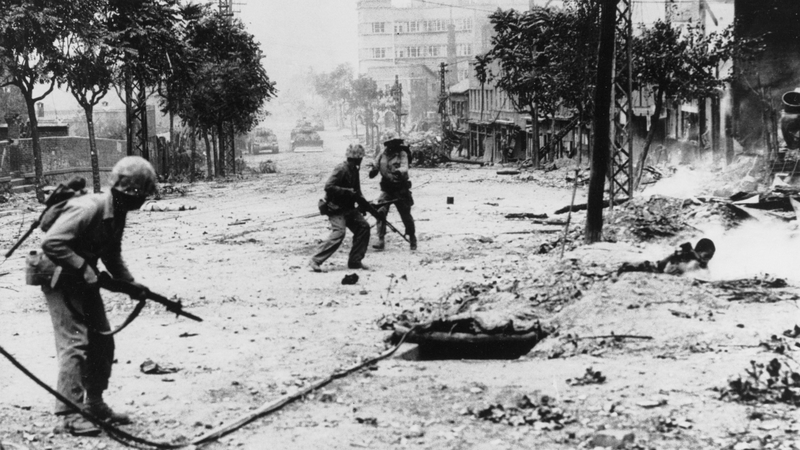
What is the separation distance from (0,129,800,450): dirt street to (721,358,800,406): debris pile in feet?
0.33

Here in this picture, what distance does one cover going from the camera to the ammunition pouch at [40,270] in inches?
208

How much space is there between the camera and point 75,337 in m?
5.38

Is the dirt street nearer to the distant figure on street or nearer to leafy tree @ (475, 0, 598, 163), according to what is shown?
the distant figure on street

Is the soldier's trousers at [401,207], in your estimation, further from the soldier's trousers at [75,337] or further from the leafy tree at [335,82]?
the leafy tree at [335,82]

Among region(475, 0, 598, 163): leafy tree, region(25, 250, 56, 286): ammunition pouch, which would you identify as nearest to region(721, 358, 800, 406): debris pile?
region(25, 250, 56, 286): ammunition pouch

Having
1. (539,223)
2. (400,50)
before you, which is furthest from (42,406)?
(400,50)

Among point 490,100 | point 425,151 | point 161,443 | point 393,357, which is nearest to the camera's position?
point 161,443

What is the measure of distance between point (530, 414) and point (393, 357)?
1.88 meters

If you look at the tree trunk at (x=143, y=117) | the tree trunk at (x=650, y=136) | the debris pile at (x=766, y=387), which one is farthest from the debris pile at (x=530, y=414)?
the tree trunk at (x=143, y=117)

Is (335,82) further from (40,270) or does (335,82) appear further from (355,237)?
(40,270)

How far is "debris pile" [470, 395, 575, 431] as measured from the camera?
5.41 metres

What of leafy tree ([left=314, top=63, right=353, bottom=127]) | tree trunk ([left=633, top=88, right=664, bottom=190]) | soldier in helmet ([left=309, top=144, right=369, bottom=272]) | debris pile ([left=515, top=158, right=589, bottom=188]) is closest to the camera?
soldier in helmet ([left=309, top=144, right=369, bottom=272])

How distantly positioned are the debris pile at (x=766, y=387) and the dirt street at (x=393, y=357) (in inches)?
3.9

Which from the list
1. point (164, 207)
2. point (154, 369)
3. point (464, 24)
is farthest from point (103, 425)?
point (464, 24)
